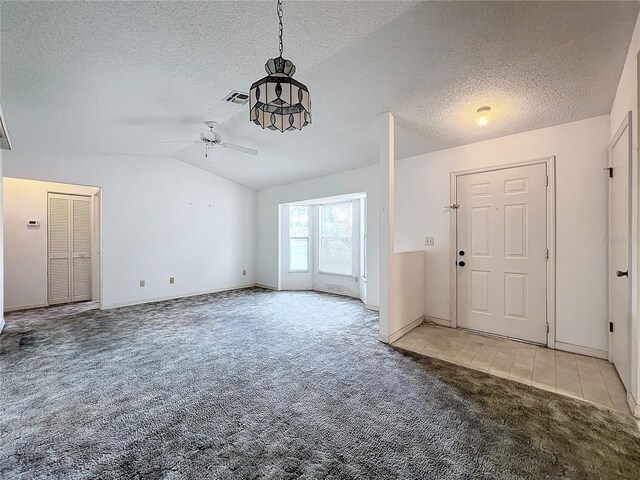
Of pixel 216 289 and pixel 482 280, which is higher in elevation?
pixel 482 280

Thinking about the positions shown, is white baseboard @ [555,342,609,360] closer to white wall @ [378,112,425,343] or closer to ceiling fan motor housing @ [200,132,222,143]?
white wall @ [378,112,425,343]

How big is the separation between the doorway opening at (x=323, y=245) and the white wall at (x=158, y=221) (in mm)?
1123

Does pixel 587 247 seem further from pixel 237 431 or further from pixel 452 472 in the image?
pixel 237 431

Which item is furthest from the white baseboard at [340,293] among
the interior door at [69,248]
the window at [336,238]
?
the interior door at [69,248]

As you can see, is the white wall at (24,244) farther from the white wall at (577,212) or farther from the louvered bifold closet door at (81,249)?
the white wall at (577,212)

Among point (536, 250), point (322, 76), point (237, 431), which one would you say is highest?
point (322, 76)

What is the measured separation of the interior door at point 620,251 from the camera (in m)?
2.17

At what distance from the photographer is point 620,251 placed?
2.42 m

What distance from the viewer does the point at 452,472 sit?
145 cm

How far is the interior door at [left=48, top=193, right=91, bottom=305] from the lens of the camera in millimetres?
5199

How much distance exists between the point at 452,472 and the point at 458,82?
9.47 feet

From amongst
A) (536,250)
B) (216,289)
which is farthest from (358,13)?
(216,289)

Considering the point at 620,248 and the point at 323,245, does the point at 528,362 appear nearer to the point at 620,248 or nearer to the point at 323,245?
the point at 620,248

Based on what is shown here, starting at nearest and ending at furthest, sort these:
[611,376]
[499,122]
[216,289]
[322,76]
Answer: [611,376] < [322,76] < [499,122] < [216,289]
